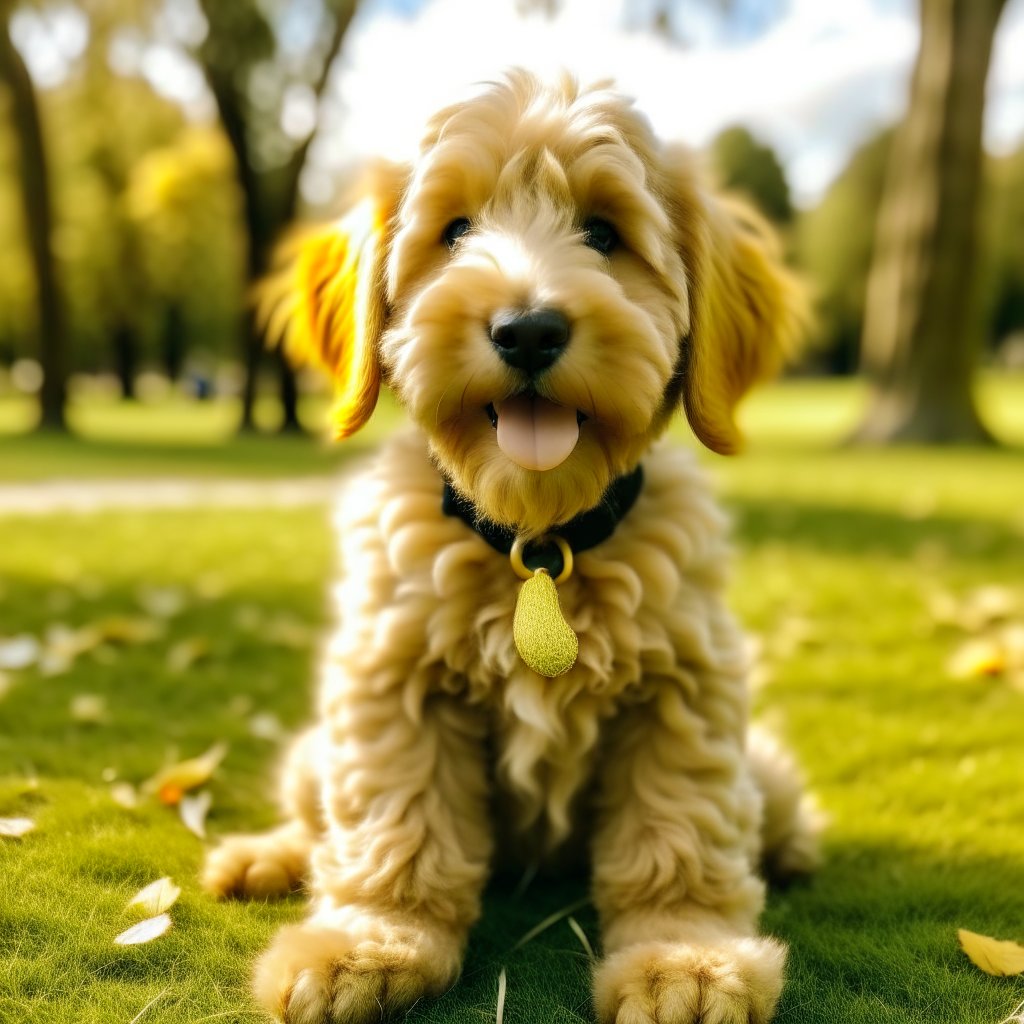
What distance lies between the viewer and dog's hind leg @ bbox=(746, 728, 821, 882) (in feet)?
8.32

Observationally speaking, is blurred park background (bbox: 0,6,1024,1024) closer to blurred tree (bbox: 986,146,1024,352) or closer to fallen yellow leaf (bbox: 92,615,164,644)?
fallen yellow leaf (bbox: 92,615,164,644)

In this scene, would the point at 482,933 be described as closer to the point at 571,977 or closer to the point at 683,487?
the point at 571,977

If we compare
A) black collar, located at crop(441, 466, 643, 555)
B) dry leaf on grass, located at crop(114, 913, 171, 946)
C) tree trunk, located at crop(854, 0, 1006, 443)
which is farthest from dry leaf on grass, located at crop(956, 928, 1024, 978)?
tree trunk, located at crop(854, 0, 1006, 443)

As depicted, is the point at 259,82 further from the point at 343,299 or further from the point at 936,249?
the point at 343,299

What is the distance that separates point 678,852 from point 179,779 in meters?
1.47

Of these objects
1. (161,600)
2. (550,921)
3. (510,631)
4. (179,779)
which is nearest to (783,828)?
(550,921)

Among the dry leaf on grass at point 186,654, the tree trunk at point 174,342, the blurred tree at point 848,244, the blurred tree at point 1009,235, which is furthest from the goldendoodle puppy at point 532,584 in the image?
the blurred tree at point 1009,235

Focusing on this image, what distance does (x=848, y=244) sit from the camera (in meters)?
44.5

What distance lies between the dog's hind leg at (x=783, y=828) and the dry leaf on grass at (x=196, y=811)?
4.57ft

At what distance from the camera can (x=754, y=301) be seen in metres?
2.58

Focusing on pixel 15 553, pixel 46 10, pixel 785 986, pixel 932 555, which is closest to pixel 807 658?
pixel 932 555

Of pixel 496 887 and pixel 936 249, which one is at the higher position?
pixel 496 887

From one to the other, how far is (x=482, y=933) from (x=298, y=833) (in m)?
0.54

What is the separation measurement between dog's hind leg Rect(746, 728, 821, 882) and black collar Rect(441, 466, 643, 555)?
0.74 m
